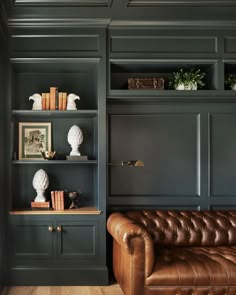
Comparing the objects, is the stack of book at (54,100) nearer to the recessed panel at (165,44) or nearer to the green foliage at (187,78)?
the recessed panel at (165,44)

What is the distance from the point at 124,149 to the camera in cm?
435

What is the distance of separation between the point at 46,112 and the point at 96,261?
1620 millimetres

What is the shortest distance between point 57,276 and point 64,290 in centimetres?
20

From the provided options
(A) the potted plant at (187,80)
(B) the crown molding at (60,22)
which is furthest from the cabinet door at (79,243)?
(B) the crown molding at (60,22)

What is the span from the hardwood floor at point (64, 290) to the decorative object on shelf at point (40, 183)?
0.89 metres

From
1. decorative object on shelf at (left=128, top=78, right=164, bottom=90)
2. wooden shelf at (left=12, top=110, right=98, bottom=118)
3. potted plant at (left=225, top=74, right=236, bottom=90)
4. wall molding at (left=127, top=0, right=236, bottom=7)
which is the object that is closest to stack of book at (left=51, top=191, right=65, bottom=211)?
wooden shelf at (left=12, top=110, right=98, bottom=118)

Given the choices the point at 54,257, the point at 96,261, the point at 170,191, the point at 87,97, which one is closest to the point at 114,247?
the point at 96,261

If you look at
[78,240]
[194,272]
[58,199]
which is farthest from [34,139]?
[194,272]

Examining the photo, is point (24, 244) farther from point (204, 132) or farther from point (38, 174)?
point (204, 132)

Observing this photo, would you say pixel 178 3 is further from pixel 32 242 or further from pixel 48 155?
pixel 32 242

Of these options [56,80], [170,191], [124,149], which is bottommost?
[170,191]

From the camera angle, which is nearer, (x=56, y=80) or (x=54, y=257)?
(x=54, y=257)

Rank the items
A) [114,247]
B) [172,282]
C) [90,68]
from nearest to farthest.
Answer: [172,282], [114,247], [90,68]

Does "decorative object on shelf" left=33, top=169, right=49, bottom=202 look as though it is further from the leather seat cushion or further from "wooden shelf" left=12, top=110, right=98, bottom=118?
the leather seat cushion
